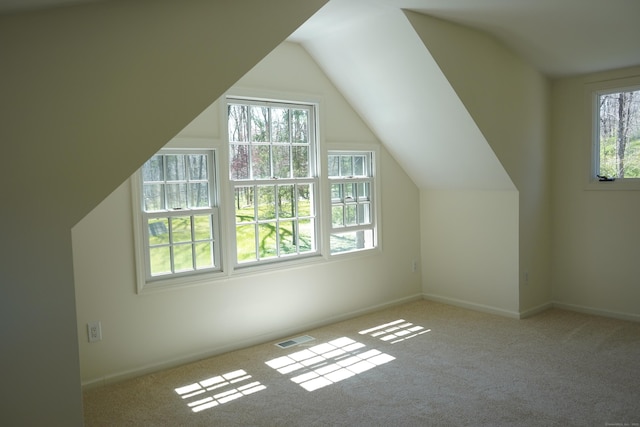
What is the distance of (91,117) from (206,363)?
2306mm

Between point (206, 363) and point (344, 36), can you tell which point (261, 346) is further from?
point (344, 36)

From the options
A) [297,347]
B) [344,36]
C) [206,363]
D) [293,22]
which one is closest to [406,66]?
[344,36]

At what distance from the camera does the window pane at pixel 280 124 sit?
446cm

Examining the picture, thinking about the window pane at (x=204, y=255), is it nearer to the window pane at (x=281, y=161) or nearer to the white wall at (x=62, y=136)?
the window pane at (x=281, y=161)

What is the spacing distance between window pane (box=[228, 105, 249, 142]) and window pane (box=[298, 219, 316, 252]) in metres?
0.99

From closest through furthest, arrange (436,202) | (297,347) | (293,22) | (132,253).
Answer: (293,22) → (132,253) → (297,347) → (436,202)

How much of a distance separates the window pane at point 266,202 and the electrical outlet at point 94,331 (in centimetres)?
157

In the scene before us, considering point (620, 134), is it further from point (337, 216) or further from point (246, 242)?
point (246, 242)

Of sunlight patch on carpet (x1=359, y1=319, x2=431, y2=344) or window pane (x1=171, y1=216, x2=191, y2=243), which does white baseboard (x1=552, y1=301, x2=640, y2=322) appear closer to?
sunlight patch on carpet (x1=359, y1=319, x2=431, y2=344)

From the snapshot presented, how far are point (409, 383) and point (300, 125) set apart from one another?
2.48 meters

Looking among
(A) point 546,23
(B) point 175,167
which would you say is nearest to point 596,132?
(A) point 546,23

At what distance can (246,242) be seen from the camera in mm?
4344

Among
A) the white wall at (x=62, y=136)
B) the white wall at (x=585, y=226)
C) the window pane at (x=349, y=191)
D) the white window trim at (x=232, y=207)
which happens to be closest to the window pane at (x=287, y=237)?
the white window trim at (x=232, y=207)

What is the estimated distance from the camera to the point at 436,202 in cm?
552
